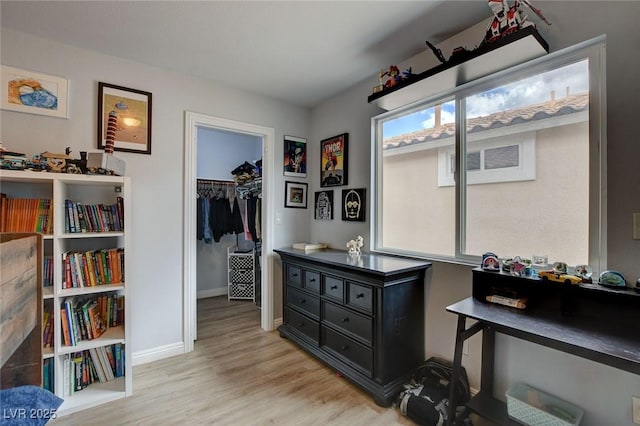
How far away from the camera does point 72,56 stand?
2.13m

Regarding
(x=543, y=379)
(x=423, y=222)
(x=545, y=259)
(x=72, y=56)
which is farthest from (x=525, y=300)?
(x=72, y=56)

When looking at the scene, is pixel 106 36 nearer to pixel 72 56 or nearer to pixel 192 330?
pixel 72 56

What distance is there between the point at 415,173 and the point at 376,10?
121cm

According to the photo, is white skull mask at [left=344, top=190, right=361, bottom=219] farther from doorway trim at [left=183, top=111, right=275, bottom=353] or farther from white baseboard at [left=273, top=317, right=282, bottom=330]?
white baseboard at [left=273, top=317, right=282, bottom=330]

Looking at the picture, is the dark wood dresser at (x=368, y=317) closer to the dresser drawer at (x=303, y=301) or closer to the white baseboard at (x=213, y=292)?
the dresser drawer at (x=303, y=301)

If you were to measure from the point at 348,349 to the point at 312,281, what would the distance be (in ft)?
2.05

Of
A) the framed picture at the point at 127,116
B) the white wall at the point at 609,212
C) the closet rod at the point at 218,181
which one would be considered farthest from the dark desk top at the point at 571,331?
the closet rod at the point at 218,181

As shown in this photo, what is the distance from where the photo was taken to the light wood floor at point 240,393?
1744mm

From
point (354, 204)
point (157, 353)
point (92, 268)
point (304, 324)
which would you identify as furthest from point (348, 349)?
point (92, 268)

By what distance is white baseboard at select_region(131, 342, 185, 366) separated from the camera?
2365mm

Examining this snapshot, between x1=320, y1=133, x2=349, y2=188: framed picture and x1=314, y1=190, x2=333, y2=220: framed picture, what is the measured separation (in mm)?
109

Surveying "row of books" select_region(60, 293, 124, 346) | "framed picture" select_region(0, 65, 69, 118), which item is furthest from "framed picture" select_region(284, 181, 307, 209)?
"framed picture" select_region(0, 65, 69, 118)

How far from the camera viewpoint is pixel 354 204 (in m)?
2.78

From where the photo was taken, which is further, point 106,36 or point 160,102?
point 160,102
